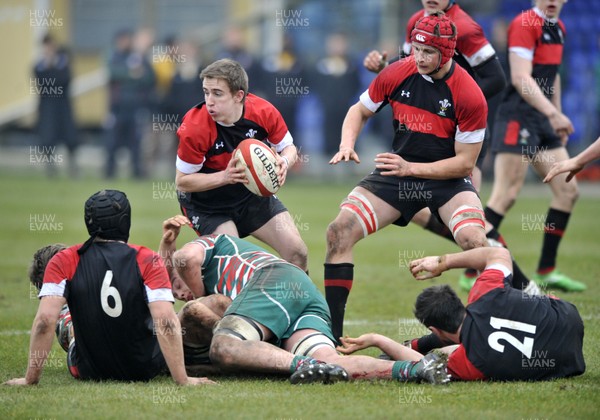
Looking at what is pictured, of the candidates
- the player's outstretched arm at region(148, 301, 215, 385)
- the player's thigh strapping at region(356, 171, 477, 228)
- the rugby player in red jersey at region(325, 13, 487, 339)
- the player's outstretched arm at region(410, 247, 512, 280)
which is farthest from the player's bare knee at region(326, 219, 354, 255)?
the player's outstretched arm at region(148, 301, 215, 385)

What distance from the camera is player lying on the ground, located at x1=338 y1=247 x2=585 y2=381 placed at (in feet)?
19.8

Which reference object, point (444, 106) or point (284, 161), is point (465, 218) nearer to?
point (444, 106)

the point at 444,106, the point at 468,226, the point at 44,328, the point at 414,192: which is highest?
the point at 444,106

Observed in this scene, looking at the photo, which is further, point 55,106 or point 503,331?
point 55,106

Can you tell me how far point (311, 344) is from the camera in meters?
6.34

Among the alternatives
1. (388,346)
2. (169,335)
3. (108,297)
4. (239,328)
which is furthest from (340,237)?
(108,297)

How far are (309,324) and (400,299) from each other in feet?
10.2

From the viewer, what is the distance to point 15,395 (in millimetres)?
5805

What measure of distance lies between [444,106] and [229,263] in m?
2.05

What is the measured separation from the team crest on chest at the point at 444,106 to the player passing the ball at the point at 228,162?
1.26 m

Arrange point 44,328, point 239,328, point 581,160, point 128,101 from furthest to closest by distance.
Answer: point 128,101
point 581,160
point 239,328
point 44,328

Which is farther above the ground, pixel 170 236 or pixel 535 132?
pixel 535 132

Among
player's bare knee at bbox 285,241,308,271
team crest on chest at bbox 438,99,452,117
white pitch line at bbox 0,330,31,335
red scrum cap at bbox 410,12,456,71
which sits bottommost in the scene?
white pitch line at bbox 0,330,31,335

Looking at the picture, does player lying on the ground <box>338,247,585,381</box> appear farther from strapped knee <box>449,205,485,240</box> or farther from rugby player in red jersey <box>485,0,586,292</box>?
rugby player in red jersey <box>485,0,586,292</box>
